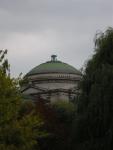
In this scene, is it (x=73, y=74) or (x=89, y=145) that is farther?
(x=73, y=74)

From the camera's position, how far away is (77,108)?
27875mm

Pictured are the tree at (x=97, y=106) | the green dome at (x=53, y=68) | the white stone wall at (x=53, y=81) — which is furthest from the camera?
the green dome at (x=53, y=68)

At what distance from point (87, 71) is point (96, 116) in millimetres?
3316

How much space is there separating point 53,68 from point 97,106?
5336 cm

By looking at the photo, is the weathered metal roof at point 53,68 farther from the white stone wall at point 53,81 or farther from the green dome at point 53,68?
the white stone wall at point 53,81

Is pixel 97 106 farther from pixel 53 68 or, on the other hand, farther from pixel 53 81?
pixel 53 68

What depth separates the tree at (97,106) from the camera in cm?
2562

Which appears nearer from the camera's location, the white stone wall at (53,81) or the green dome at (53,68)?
the white stone wall at (53,81)

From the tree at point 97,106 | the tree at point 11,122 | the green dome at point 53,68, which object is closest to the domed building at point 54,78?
the green dome at point 53,68

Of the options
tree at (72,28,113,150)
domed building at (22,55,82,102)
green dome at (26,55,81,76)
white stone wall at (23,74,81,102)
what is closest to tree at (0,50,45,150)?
tree at (72,28,113,150)

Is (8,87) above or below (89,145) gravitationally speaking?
above

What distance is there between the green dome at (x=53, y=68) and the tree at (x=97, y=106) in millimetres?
49458

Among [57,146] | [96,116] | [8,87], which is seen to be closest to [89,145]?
[96,116]

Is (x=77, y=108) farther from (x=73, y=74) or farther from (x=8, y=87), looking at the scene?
(x=73, y=74)
